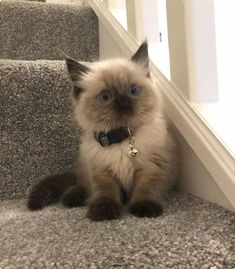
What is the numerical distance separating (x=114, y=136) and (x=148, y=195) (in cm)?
20

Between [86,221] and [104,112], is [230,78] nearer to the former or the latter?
[104,112]

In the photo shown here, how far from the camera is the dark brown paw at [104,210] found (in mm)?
954

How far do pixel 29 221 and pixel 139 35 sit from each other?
0.89 m

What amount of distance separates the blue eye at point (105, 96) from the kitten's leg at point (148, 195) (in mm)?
230

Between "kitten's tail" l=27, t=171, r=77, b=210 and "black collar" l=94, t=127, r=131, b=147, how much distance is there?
0.22m

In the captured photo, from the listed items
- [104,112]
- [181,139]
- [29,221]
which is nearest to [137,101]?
[104,112]

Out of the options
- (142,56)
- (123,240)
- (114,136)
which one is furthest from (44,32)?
(123,240)

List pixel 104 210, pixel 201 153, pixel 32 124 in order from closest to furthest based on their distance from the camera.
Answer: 1. pixel 104 210
2. pixel 201 153
3. pixel 32 124

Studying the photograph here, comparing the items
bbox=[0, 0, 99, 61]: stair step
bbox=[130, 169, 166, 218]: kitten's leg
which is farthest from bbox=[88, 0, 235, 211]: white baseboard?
bbox=[0, 0, 99, 61]: stair step

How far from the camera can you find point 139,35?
155 centimetres

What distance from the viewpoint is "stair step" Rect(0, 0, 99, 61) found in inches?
70.4

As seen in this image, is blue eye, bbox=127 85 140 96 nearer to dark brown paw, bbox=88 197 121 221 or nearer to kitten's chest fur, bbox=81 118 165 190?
kitten's chest fur, bbox=81 118 165 190

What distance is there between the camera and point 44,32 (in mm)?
1842

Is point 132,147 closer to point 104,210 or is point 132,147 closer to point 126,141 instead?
point 126,141
